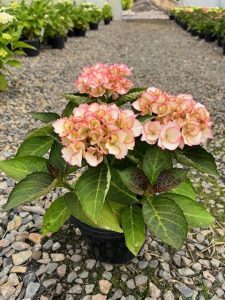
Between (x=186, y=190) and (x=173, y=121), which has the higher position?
(x=173, y=121)

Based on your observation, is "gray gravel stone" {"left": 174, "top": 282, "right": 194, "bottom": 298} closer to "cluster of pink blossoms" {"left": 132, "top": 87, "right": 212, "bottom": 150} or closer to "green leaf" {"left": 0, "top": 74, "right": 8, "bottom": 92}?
"cluster of pink blossoms" {"left": 132, "top": 87, "right": 212, "bottom": 150}

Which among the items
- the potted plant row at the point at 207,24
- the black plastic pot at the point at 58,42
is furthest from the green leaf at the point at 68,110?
the potted plant row at the point at 207,24

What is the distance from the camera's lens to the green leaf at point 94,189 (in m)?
1.21

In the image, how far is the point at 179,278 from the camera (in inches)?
65.4

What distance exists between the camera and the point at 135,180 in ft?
4.42

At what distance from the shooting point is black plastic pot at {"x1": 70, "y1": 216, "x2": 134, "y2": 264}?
1509 mm

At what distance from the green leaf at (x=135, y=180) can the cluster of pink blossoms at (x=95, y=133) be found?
5.3 inches

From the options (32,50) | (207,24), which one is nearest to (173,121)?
(32,50)

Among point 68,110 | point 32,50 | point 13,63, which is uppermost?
point 68,110

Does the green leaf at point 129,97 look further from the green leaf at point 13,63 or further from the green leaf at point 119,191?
the green leaf at point 13,63

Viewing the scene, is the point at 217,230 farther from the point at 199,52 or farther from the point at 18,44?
the point at 199,52

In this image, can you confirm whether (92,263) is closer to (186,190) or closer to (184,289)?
(184,289)

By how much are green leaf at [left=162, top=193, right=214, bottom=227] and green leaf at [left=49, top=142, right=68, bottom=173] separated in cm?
41

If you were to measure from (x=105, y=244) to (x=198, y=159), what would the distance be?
553 mm
